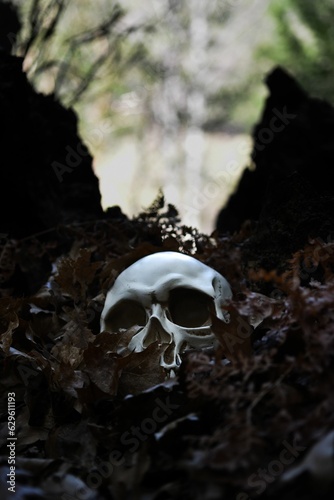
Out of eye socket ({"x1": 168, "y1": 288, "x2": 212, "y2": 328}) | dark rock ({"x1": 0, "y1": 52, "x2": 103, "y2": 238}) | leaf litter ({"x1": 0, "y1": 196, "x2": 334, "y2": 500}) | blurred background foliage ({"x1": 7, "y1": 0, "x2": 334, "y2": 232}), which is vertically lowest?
blurred background foliage ({"x1": 7, "y1": 0, "x2": 334, "y2": 232})

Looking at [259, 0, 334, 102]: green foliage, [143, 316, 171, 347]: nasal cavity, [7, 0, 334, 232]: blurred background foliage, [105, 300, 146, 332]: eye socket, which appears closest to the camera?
[143, 316, 171, 347]: nasal cavity

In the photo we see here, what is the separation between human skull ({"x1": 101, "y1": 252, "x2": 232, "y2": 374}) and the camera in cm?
150

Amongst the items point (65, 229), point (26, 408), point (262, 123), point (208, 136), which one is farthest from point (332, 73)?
point (208, 136)

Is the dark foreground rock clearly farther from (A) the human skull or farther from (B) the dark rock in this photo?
(B) the dark rock

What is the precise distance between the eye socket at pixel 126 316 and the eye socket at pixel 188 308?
93 mm

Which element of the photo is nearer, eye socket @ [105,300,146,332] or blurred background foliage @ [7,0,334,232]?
eye socket @ [105,300,146,332]

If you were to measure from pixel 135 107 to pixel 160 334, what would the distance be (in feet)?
29.8

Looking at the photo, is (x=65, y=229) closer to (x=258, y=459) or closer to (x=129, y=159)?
(x=258, y=459)

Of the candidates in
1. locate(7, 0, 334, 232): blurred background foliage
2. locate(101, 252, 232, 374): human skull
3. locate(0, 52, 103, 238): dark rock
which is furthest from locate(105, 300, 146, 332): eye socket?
locate(7, 0, 334, 232): blurred background foliage

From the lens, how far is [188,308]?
5.36 feet

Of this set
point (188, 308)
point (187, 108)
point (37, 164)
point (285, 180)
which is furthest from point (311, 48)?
point (188, 308)

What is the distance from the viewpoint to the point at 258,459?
789 millimetres

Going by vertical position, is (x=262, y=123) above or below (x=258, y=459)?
below

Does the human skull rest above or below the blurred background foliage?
A: above
